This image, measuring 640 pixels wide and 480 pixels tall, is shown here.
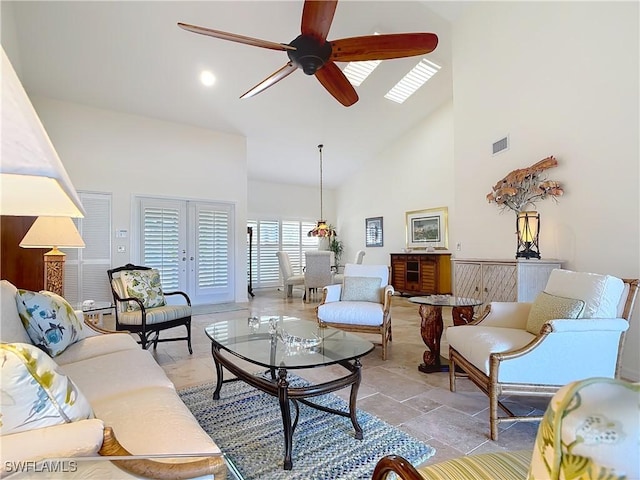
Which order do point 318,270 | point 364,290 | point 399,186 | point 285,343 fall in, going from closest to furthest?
point 285,343, point 364,290, point 318,270, point 399,186

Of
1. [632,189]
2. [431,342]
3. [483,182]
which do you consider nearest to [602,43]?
[632,189]

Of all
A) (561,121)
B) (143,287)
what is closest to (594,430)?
(561,121)

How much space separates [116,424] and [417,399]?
1.88 meters

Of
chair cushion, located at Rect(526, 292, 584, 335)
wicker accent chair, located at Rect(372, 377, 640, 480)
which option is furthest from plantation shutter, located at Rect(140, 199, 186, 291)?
wicker accent chair, located at Rect(372, 377, 640, 480)

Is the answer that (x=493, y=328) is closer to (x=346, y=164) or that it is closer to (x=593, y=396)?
(x=593, y=396)

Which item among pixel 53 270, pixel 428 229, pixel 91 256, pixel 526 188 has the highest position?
pixel 526 188

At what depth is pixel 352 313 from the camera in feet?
10.5

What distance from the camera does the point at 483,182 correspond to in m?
4.07

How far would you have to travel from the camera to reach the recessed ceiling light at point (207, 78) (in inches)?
183

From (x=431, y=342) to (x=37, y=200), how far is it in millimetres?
2811

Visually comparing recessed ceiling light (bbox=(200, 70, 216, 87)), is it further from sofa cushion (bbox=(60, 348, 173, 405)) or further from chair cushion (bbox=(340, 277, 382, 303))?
sofa cushion (bbox=(60, 348, 173, 405))

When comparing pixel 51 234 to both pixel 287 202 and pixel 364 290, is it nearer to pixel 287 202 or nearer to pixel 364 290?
pixel 364 290

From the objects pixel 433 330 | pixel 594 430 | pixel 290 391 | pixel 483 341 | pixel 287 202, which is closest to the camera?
pixel 594 430

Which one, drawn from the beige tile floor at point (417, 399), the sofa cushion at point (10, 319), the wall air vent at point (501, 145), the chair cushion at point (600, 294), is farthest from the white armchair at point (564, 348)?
the sofa cushion at point (10, 319)
